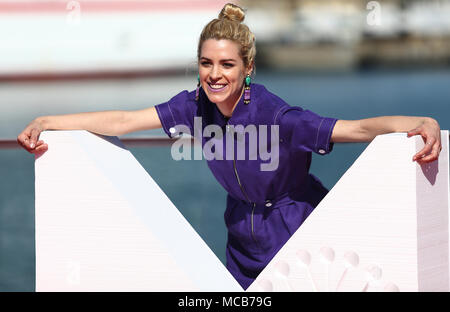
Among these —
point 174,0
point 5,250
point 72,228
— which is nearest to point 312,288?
point 72,228

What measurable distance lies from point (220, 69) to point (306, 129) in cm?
20

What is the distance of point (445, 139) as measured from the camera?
1.36 meters

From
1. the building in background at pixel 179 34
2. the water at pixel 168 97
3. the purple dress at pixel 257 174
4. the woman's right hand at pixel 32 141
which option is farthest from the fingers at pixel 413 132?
the building in background at pixel 179 34

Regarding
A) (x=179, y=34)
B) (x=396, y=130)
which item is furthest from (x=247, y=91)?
(x=179, y=34)

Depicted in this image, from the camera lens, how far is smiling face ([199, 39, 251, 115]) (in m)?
1.50

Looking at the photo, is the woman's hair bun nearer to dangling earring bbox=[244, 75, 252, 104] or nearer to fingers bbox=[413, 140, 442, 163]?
dangling earring bbox=[244, 75, 252, 104]

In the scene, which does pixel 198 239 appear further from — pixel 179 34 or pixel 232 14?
pixel 179 34

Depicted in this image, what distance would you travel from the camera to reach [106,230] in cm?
143

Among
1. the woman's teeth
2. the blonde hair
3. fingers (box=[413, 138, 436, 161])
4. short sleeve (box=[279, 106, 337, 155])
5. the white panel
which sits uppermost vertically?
the blonde hair

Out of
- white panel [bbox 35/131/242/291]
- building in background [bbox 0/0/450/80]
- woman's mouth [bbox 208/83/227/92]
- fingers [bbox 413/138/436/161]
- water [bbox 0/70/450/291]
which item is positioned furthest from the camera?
building in background [bbox 0/0/450/80]

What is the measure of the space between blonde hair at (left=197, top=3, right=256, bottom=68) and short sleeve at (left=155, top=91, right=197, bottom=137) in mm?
114

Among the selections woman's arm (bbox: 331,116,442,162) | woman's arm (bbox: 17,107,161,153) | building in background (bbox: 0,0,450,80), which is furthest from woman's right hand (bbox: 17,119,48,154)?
building in background (bbox: 0,0,450,80)

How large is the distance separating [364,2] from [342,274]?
16.6m

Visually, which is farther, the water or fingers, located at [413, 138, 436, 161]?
the water
